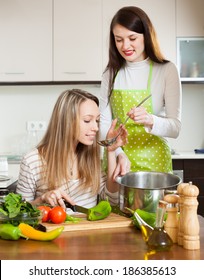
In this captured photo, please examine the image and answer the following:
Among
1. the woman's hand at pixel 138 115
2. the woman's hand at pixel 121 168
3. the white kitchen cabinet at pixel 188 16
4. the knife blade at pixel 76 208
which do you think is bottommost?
the knife blade at pixel 76 208

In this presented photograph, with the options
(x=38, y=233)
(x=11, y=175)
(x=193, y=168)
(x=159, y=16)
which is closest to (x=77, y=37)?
(x=159, y=16)

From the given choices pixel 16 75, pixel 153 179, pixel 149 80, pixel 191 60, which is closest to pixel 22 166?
pixel 153 179

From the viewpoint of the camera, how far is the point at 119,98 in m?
2.51

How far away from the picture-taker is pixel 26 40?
3953mm

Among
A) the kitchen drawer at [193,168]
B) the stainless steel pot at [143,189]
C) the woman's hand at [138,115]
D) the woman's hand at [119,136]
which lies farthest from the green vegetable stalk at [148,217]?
the kitchen drawer at [193,168]

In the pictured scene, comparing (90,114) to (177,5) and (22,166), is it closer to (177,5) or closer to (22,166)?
(22,166)

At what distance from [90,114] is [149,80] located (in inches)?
20.2

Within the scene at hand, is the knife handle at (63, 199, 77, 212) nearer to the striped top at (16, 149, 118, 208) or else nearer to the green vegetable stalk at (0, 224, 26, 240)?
the striped top at (16, 149, 118, 208)

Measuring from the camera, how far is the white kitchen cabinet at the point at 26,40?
395 centimetres

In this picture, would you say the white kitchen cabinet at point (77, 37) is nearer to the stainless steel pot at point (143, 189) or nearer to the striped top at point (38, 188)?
the striped top at point (38, 188)

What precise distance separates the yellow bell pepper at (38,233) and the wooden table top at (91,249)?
1cm

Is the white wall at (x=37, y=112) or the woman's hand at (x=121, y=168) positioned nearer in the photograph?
the woman's hand at (x=121, y=168)

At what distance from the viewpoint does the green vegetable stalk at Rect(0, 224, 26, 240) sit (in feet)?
4.83

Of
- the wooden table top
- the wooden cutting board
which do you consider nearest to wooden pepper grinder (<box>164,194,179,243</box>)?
the wooden table top
